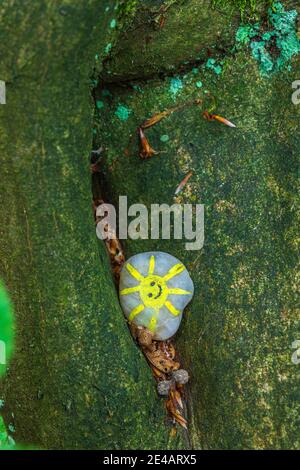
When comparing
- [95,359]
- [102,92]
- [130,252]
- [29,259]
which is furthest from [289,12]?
[95,359]

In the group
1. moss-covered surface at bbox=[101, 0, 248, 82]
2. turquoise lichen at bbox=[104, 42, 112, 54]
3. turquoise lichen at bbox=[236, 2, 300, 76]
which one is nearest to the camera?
turquoise lichen at bbox=[104, 42, 112, 54]

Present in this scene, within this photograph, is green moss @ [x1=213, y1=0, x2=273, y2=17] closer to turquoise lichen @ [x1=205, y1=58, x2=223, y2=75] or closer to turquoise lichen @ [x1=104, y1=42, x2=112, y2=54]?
turquoise lichen @ [x1=205, y1=58, x2=223, y2=75]

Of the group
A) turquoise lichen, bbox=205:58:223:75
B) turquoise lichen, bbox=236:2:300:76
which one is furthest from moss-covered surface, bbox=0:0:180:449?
turquoise lichen, bbox=236:2:300:76

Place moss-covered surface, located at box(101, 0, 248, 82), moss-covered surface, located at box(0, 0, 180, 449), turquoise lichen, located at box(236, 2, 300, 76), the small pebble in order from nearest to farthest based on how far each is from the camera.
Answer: moss-covered surface, located at box(0, 0, 180, 449) → moss-covered surface, located at box(101, 0, 248, 82) → turquoise lichen, located at box(236, 2, 300, 76) → the small pebble

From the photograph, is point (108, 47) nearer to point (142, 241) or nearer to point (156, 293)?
point (142, 241)

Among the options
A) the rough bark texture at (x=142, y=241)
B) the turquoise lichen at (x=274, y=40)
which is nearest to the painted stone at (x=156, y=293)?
the rough bark texture at (x=142, y=241)

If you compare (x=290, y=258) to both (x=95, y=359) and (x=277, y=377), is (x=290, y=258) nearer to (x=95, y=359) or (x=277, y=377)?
(x=277, y=377)

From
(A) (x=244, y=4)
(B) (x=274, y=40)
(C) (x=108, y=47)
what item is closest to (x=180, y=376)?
(C) (x=108, y=47)
